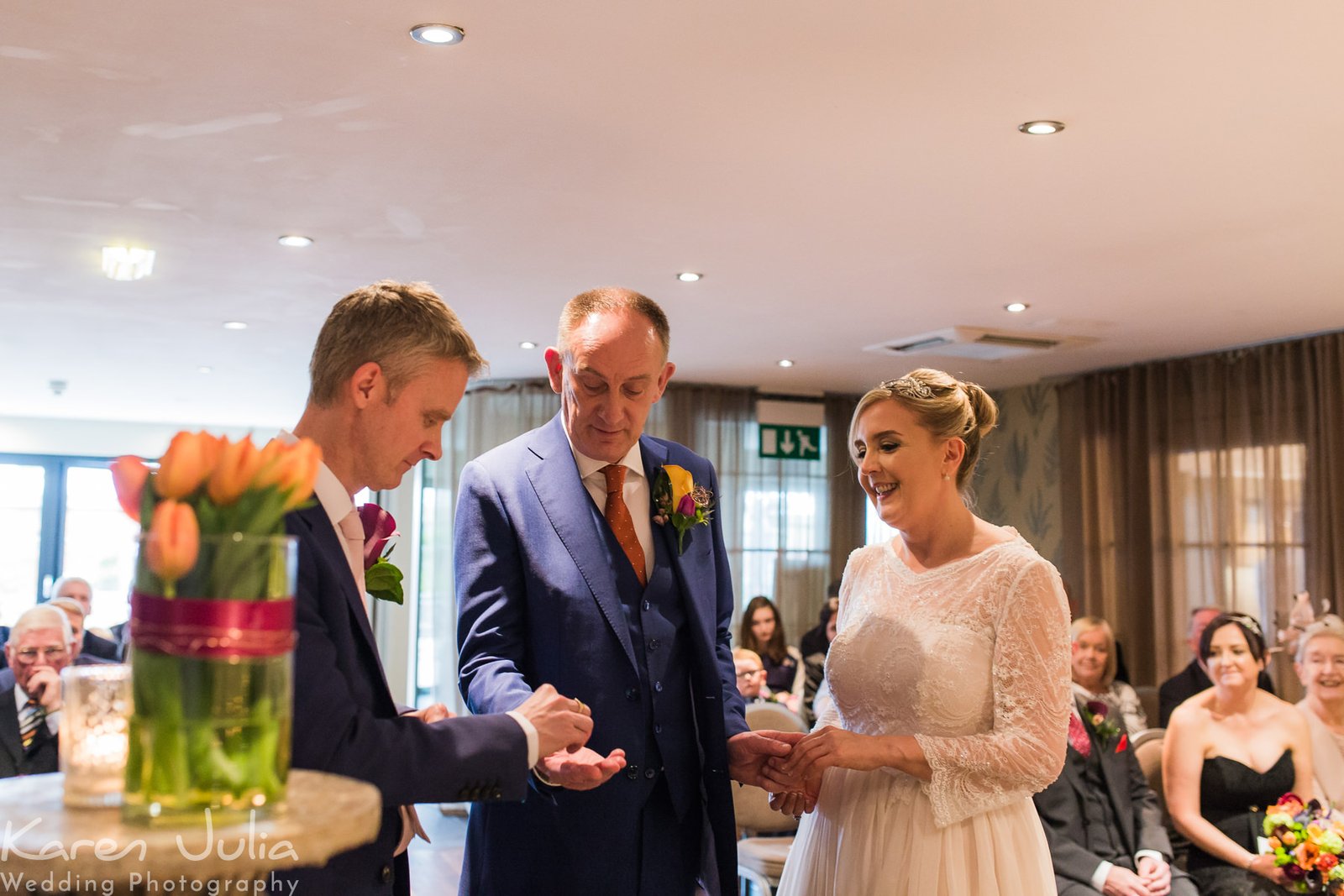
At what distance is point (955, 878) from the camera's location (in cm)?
220

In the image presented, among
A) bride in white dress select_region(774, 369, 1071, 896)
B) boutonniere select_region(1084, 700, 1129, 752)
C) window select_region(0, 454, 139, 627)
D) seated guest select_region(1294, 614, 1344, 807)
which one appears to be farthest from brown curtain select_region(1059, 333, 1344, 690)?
window select_region(0, 454, 139, 627)

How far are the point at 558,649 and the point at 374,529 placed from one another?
1.38 feet

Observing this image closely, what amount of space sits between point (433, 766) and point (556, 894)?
2.47 feet

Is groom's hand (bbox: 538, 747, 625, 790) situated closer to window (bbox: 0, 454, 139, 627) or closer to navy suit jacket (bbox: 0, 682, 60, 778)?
Result: navy suit jacket (bbox: 0, 682, 60, 778)

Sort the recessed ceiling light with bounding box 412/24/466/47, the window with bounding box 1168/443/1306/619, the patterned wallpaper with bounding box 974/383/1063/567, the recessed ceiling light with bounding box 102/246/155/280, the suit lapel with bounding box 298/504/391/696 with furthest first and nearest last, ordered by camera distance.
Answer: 1. the patterned wallpaper with bounding box 974/383/1063/567
2. the window with bounding box 1168/443/1306/619
3. the recessed ceiling light with bounding box 102/246/155/280
4. the recessed ceiling light with bounding box 412/24/466/47
5. the suit lapel with bounding box 298/504/391/696

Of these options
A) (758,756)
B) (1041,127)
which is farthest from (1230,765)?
(758,756)

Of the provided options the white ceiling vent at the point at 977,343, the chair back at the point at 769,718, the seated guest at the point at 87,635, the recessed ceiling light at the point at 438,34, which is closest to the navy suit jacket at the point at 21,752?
the seated guest at the point at 87,635

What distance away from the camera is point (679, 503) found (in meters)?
2.26

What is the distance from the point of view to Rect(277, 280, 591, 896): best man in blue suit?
1401 millimetres

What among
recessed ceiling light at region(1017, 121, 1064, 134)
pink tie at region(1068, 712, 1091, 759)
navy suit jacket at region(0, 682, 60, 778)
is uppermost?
recessed ceiling light at region(1017, 121, 1064, 134)

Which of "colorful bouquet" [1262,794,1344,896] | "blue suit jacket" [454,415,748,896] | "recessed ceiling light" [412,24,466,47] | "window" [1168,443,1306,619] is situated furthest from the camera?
Result: "window" [1168,443,1306,619]

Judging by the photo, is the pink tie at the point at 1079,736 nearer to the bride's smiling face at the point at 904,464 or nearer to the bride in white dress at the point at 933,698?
the bride in white dress at the point at 933,698

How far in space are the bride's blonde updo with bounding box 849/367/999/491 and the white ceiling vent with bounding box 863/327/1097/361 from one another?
478 centimetres

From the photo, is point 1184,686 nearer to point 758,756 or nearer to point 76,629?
point 758,756
